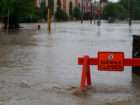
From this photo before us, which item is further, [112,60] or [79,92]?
[112,60]

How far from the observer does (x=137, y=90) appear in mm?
7648

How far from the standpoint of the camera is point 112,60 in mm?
7504

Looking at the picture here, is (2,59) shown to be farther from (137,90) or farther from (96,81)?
(137,90)

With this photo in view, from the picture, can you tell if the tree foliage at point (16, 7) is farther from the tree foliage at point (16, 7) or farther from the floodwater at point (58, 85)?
the floodwater at point (58, 85)

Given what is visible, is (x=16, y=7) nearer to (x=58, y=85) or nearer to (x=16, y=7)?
(x=16, y=7)

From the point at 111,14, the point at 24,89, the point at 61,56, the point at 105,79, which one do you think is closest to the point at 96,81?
the point at 105,79

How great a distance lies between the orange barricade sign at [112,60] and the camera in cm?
748

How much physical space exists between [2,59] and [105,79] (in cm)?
494

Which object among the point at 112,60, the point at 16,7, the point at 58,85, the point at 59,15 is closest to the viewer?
the point at 112,60

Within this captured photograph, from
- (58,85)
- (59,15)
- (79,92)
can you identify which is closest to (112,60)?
(79,92)

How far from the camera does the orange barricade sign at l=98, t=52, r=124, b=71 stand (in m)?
7.48

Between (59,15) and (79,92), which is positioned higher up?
(59,15)

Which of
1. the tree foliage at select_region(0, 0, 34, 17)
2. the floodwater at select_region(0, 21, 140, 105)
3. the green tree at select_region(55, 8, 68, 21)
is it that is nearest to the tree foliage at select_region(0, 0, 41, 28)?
the tree foliage at select_region(0, 0, 34, 17)

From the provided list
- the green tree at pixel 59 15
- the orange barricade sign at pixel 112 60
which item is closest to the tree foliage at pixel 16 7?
the orange barricade sign at pixel 112 60
